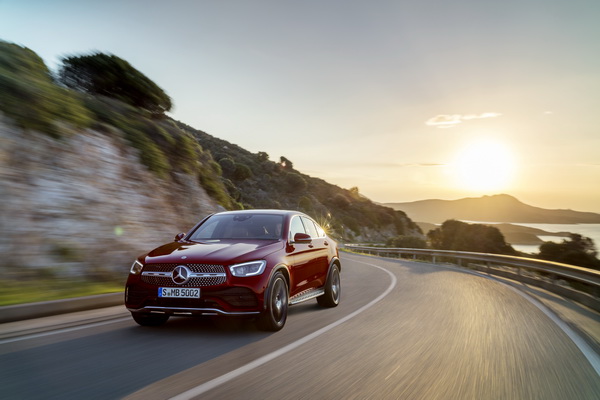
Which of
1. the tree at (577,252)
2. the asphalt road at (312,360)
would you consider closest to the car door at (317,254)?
the asphalt road at (312,360)

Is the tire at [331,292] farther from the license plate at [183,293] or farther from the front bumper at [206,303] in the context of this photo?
the license plate at [183,293]

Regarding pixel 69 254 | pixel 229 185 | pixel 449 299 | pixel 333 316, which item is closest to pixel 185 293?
pixel 333 316

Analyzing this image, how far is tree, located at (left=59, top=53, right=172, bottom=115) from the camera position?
19.8 meters

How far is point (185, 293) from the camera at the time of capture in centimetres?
660

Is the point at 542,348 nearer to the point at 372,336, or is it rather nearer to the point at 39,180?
the point at 372,336

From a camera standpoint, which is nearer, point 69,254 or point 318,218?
point 69,254

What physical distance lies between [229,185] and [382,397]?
5652 centimetres

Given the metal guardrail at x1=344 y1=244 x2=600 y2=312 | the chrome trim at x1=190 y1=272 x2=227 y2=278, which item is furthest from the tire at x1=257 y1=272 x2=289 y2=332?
the metal guardrail at x1=344 y1=244 x2=600 y2=312

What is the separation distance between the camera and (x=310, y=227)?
32.4ft

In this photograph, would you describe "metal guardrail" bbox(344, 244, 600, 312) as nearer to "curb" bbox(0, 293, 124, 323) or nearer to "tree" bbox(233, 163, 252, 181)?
"curb" bbox(0, 293, 124, 323)

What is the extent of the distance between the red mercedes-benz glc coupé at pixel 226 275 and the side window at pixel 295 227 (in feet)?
0.13

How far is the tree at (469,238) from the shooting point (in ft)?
146

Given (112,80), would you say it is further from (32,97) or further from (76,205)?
(76,205)

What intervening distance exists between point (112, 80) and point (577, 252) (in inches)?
951
